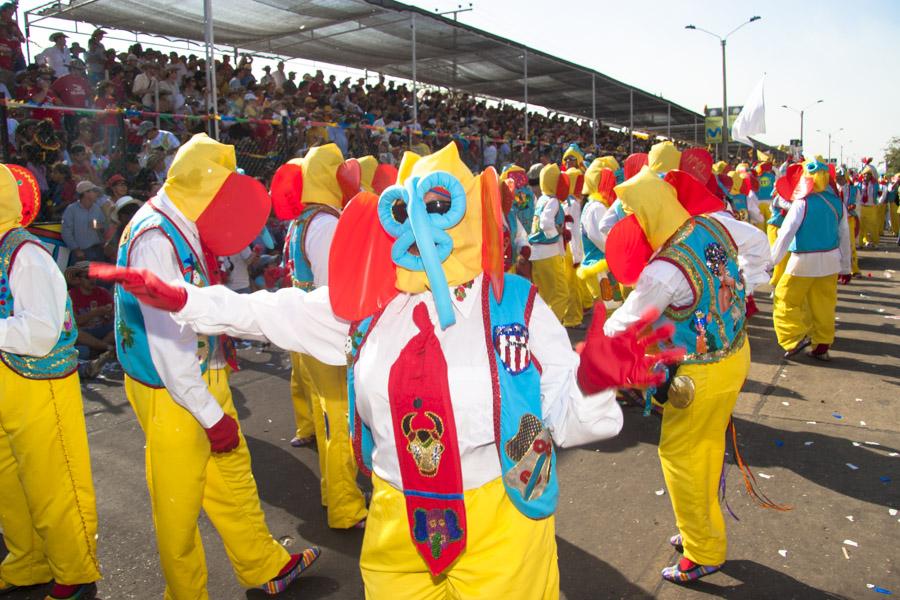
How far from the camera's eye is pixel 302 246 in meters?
4.39

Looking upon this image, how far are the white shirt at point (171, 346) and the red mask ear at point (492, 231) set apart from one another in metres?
1.32

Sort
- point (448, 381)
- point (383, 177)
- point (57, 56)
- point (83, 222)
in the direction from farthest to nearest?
1. point (57, 56)
2. point (83, 222)
3. point (383, 177)
4. point (448, 381)

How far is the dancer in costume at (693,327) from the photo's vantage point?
336 cm

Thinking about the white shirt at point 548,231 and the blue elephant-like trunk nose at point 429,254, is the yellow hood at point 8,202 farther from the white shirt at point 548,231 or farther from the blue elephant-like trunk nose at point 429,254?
the white shirt at point 548,231

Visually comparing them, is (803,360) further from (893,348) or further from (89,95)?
(89,95)

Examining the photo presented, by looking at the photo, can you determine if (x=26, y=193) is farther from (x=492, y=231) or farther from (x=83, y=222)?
(x=83, y=222)


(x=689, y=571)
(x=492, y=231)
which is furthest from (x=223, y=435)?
(x=689, y=571)

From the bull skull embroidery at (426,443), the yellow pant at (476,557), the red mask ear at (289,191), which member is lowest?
the yellow pant at (476,557)

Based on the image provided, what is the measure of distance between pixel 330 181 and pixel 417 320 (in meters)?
2.59

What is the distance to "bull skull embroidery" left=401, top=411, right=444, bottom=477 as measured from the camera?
2004 mm

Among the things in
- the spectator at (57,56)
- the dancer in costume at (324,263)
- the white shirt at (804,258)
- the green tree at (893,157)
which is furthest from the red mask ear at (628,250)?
the green tree at (893,157)

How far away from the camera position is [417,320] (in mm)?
2088

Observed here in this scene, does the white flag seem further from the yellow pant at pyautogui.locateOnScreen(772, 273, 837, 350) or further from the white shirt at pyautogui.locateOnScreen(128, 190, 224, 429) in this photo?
the white shirt at pyautogui.locateOnScreen(128, 190, 224, 429)

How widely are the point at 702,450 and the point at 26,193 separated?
11.7ft
